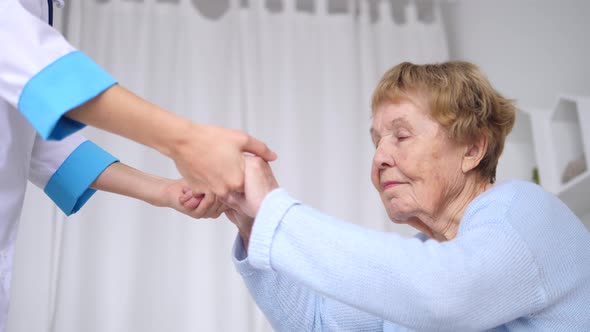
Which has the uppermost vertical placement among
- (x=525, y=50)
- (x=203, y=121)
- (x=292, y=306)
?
(x=525, y=50)

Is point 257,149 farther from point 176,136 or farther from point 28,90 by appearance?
point 28,90

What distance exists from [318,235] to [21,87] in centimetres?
50

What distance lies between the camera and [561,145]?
7.59ft

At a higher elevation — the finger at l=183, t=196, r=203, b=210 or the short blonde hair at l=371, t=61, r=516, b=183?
the short blonde hair at l=371, t=61, r=516, b=183

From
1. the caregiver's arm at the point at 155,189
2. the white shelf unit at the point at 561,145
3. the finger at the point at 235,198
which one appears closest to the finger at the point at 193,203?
the caregiver's arm at the point at 155,189

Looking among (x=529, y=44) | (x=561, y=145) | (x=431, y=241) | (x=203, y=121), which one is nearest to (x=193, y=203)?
(x=431, y=241)

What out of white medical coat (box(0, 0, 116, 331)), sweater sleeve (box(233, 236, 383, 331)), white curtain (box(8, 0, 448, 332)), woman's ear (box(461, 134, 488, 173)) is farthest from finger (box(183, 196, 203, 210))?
white curtain (box(8, 0, 448, 332))

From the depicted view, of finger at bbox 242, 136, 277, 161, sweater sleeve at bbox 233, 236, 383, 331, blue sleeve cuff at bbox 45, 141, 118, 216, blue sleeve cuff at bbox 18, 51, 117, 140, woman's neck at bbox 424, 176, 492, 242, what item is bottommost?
sweater sleeve at bbox 233, 236, 383, 331

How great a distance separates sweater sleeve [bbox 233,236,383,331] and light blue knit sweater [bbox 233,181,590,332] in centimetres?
37

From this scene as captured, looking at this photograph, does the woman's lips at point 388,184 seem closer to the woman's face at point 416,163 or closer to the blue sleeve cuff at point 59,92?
the woman's face at point 416,163

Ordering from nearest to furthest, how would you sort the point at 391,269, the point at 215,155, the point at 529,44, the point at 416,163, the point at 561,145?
the point at 391,269 → the point at 215,155 → the point at 416,163 → the point at 561,145 → the point at 529,44

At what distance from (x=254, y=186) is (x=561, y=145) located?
5.65 feet

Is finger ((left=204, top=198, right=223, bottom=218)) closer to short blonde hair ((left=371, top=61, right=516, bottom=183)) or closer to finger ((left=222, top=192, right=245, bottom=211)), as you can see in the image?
finger ((left=222, top=192, right=245, bottom=211))

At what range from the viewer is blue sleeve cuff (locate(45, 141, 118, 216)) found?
1.30 m
